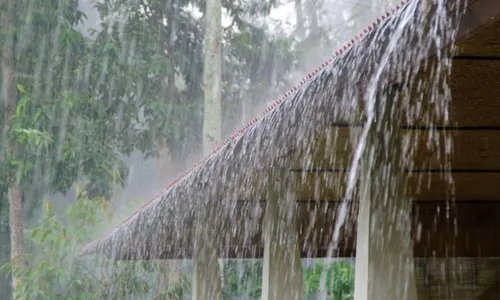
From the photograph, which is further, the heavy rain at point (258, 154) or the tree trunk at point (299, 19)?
the tree trunk at point (299, 19)

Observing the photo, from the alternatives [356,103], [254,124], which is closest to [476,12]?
[356,103]

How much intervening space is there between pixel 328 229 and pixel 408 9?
3951mm

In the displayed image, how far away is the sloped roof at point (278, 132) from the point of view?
213 cm

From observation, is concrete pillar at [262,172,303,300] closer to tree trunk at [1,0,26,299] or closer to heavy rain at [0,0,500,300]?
heavy rain at [0,0,500,300]

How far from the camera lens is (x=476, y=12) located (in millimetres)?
1853

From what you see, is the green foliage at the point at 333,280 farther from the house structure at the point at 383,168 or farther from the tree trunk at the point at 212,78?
the house structure at the point at 383,168

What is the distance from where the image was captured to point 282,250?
4332 millimetres

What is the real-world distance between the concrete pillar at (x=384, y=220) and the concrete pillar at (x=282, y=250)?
135 cm

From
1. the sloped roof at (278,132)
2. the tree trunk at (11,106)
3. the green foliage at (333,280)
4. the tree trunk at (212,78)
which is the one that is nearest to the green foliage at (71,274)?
the green foliage at (333,280)

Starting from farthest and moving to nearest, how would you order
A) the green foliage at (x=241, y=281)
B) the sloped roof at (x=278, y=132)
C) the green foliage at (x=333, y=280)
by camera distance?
the green foliage at (x=241, y=281) → the green foliage at (x=333, y=280) → the sloped roof at (x=278, y=132)

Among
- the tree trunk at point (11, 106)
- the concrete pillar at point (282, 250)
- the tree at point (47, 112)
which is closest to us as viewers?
the concrete pillar at point (282, 250)

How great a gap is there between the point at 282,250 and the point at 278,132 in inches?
55.3

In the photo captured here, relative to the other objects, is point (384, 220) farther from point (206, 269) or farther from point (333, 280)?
point (333, 280)

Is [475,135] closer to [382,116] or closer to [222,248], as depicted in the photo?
[382,116]
